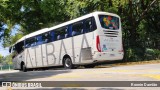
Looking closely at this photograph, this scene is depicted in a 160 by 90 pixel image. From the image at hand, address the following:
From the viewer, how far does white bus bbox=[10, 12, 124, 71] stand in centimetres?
1981

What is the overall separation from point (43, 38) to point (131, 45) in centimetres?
748

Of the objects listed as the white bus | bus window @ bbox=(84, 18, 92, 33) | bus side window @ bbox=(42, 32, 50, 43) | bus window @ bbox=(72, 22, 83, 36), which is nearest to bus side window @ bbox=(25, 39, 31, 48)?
the white bus

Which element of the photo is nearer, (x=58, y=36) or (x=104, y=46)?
(x=104, y=46)

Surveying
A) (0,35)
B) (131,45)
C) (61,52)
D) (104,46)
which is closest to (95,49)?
(104,46)

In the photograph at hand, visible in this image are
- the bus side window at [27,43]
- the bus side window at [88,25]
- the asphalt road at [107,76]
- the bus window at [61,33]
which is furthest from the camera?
the bus side window at [27,43]

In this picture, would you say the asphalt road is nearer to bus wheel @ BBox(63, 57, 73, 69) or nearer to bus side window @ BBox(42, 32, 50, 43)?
bus wheel @ BBox(63, 57, 73, 69)

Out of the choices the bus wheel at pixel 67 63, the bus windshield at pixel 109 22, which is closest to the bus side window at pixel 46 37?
the bus wheel at pixel 67 63

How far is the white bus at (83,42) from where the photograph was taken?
65.0 feet

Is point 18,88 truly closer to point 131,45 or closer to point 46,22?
point 131,45

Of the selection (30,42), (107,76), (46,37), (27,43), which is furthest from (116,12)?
(107,76)

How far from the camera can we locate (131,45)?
1062 inches

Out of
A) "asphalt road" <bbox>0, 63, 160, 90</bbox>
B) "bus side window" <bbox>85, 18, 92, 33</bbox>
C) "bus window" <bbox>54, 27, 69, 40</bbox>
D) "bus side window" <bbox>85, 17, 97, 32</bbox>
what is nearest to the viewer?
"asphalt road" <bbox>0, 63, 160, 90</bbox>

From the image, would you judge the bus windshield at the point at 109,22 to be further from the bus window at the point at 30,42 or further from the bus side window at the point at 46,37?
the bus window at the point at 30,42

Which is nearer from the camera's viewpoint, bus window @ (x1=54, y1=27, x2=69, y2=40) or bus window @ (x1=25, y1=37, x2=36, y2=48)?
bus window @ (x1=54, y1=27, x2=69, y2=40)
